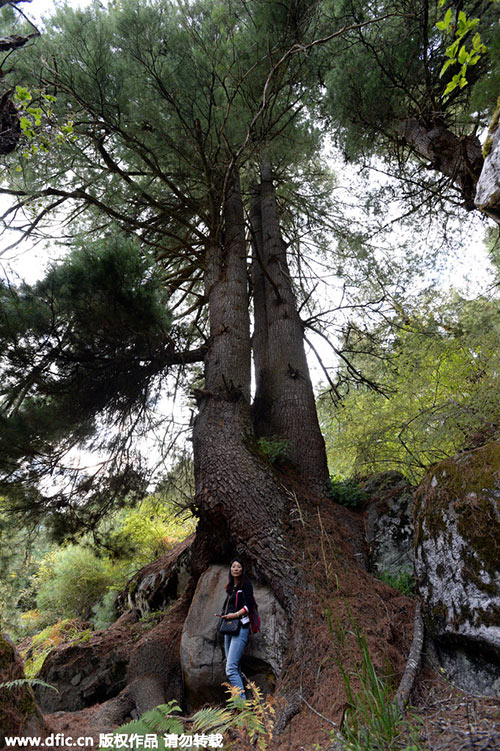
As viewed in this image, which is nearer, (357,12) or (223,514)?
(223,514)

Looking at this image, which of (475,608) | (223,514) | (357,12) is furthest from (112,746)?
(357,12)

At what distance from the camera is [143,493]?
5.46m

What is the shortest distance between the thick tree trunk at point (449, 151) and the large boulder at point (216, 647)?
15.2 ft

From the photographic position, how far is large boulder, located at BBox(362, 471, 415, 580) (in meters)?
3.80

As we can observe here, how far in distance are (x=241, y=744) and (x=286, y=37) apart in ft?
23.7

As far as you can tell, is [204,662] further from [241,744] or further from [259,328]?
[259,328]

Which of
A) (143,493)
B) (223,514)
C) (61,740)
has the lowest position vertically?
(61,740)

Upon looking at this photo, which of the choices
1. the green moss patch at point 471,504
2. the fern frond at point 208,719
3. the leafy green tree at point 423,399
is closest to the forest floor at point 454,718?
the green moss patch at point 471,504

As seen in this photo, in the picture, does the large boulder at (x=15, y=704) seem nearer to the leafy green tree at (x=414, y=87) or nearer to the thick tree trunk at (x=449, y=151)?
the thick tree trunk at (x=449, y=151)

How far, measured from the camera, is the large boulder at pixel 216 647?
3.16 meters

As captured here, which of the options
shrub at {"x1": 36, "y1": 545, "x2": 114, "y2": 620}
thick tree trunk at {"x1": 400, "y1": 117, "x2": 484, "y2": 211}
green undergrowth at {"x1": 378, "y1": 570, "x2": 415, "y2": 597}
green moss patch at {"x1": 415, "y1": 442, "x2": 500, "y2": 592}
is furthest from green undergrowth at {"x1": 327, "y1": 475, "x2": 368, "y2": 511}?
shrub at {"x1": 36, "y1": 545, "x2": 114, "y2": 620}

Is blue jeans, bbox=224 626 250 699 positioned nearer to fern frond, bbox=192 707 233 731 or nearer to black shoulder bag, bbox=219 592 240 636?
black shoulder bag, bbox=219 592 240 636

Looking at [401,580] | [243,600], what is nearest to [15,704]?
[243,600]

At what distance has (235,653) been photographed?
3180 mm
